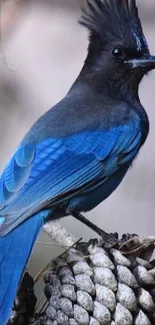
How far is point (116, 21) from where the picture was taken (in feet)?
5.07

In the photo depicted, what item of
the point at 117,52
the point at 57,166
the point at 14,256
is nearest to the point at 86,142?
the point at 57,166

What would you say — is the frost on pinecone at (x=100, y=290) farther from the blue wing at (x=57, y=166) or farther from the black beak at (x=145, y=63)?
the black beak at (x=145, y=63)

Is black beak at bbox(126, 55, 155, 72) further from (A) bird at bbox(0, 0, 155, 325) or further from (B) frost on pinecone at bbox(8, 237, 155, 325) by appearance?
(B) frost on pinecone at bbox(8, 237, 155, 325)

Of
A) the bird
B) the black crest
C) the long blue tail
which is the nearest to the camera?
the long blue tail

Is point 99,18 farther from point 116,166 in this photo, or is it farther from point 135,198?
point 135,198

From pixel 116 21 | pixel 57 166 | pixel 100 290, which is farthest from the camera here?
pixel 116 21

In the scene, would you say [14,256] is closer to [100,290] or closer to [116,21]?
[100,290]

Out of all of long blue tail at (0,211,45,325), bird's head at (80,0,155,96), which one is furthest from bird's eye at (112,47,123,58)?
long blue tail at (0,211,45,325)

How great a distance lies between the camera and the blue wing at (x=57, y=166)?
51.1 inches

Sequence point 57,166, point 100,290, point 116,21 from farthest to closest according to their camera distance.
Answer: point 116,21 < point 57,166 < point 100,290

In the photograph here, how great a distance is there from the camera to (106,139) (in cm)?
154

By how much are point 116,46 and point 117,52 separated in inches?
0.6

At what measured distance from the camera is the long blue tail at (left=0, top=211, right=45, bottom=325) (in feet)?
3.73

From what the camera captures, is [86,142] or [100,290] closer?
[100,290]
